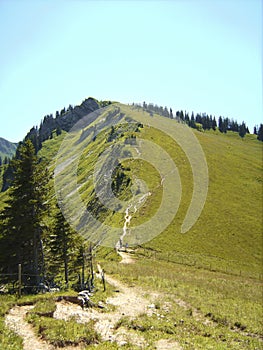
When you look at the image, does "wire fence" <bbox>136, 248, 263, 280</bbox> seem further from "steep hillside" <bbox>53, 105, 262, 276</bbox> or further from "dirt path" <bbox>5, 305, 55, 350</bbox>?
"dirt path" <bbox>5, 305, 55, 350</bbox>

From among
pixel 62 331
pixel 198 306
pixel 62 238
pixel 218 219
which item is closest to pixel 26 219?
pixel 62 238

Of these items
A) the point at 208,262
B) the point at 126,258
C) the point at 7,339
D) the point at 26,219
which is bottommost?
the point at 208,262

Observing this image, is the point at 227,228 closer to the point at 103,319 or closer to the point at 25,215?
the point at 25,215

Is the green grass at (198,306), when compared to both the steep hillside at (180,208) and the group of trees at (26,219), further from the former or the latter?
the group of trees at (26,219)

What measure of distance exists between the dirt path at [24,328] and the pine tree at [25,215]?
30.9 ft

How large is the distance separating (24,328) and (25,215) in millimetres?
14126

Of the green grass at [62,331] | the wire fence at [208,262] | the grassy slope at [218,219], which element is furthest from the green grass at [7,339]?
the grassy slope at [218,219]

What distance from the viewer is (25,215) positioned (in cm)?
2841

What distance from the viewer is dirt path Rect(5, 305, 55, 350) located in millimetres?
13941

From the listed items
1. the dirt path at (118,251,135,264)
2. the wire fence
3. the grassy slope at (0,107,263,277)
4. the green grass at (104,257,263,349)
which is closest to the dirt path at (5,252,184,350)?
the green grass at (104,257,263,349)

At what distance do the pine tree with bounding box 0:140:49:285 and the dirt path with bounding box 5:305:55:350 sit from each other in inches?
371

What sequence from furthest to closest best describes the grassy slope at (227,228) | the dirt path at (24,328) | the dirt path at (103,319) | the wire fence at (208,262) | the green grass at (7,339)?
1. the grassy slope at (227,228)
2. the wire fence at (208,262)
3. the dirt path at (103,319)
4. the dirt path at (24,328)
5. the green grass at (7,339)

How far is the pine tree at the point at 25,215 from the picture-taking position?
28.0m

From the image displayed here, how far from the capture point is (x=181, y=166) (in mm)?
103062
